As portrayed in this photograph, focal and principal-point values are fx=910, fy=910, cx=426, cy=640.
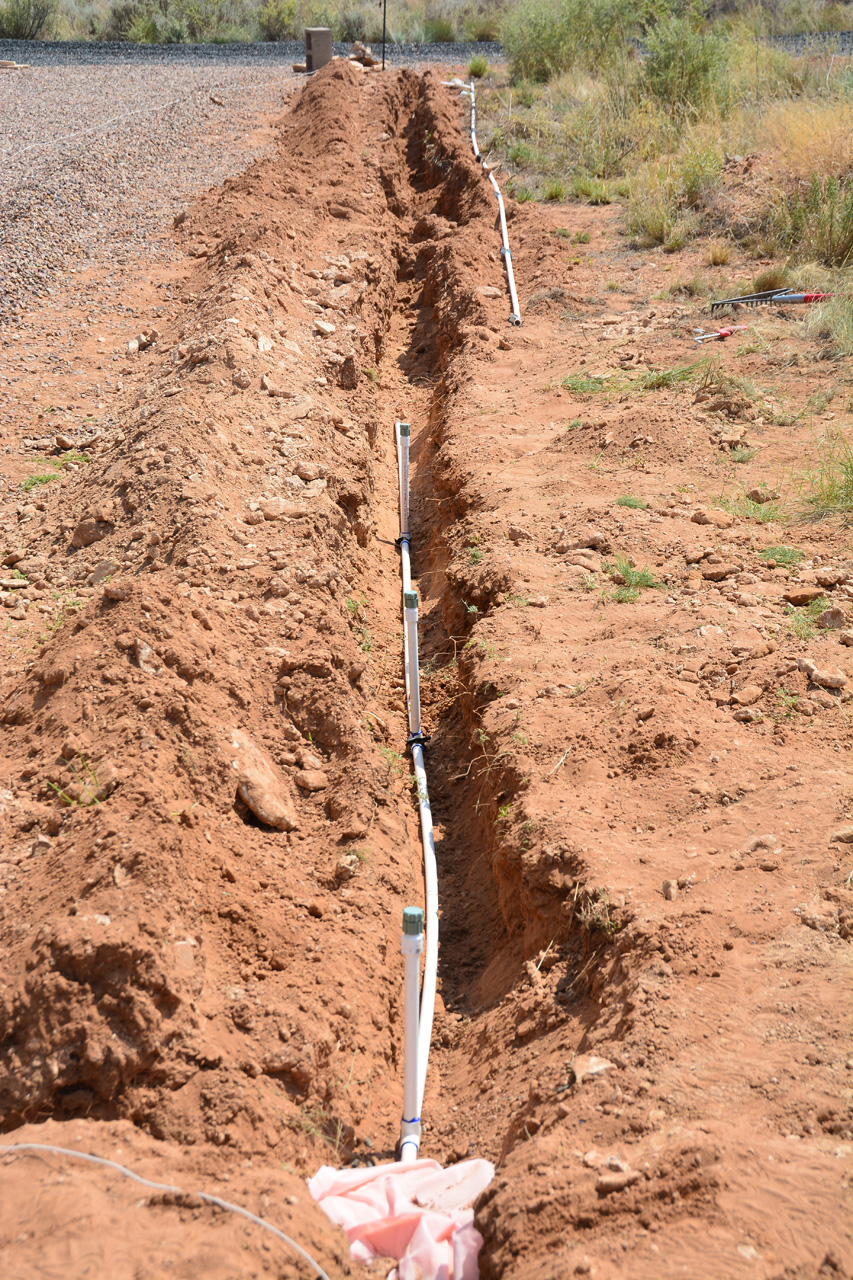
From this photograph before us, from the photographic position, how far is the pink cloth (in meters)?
2.43

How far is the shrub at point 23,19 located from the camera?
1978cm

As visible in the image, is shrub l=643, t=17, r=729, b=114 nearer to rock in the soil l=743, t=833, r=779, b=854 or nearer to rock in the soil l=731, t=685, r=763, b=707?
rock in the soil l=731, t=685, r=763, b=707

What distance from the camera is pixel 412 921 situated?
100 inches

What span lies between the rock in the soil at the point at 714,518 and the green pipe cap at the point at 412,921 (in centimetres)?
340

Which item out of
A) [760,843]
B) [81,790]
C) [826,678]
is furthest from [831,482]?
[81,790]

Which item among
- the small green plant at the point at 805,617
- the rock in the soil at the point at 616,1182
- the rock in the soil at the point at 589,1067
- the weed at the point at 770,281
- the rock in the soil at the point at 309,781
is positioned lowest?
the rock in the soil at the point at 589,1067

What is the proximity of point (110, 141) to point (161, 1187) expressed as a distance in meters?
12.5

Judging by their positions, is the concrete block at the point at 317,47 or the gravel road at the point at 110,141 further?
the concrete block at the point at 317,47

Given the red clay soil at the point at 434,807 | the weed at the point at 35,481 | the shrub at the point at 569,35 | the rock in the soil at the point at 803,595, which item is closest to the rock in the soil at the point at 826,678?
the red clay soil at the point at 434,807

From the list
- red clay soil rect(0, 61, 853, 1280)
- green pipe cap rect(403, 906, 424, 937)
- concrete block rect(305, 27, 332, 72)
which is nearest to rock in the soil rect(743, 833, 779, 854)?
red clay soil rect(0, 61, 853, 1280)

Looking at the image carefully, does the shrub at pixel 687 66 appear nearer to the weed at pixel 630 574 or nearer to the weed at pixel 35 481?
the weed at pixel 630 574

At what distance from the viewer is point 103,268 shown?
8.33m

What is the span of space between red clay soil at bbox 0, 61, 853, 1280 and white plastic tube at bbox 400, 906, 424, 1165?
0.16 meters

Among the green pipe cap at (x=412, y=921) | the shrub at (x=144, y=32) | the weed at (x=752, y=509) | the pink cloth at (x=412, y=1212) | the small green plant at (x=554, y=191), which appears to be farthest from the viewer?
the shrub at (x=144, y=32)
